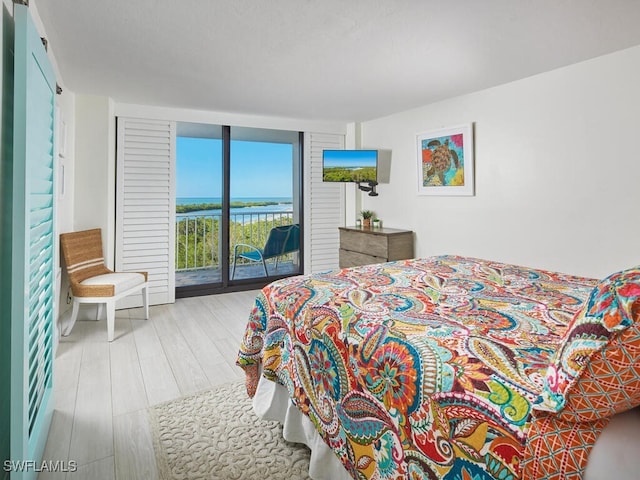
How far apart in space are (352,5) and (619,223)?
7.98 feet

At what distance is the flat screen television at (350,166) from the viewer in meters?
4.76

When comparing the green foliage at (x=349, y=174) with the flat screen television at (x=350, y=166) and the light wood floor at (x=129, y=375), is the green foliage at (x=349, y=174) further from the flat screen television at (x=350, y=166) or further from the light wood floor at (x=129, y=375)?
the light wood floor at (x=129, y=375)

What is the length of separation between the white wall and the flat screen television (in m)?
0.81

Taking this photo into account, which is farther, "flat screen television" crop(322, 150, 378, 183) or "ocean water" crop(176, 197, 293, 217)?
"ocean water" crop(176, 197, 293, 217)

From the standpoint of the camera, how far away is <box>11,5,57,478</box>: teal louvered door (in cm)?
135

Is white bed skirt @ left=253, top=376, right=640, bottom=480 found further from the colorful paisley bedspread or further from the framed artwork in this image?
the framed artwork

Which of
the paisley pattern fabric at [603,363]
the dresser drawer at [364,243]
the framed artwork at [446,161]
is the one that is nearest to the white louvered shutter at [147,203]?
the dresser drawer at [364,243]

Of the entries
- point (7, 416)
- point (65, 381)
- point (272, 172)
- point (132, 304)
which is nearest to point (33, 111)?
point (7, 416)

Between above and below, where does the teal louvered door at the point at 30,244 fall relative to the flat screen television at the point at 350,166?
below

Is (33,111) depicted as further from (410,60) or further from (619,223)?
(619,223)

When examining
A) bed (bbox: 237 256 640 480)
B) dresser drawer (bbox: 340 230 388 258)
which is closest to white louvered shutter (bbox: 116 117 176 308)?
dresser drawer (bbox: 340 230 388 258)

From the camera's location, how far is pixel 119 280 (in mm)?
3523

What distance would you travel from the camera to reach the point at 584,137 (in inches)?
113

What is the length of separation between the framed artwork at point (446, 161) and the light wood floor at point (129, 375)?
2593 mm
